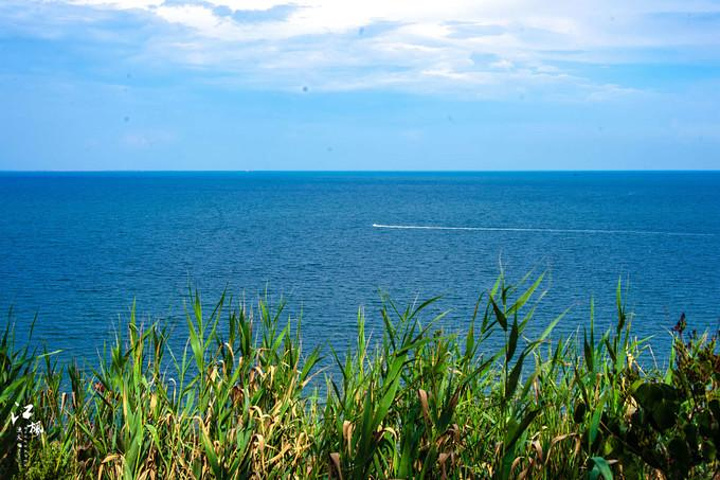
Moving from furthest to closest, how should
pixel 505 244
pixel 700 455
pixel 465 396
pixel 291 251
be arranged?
pixel 505 244 → pixel 291 251 → pixel 465 396 → pixel 700 455

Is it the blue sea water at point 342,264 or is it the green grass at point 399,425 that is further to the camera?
the blue sea water at point 342,264

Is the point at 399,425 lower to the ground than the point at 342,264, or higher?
higher

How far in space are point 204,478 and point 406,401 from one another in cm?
124

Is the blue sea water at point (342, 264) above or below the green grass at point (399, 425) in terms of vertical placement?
below

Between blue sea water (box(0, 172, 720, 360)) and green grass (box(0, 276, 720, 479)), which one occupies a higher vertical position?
green grass (box(0, 276, 720, 479))

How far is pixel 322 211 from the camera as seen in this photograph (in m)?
90.4

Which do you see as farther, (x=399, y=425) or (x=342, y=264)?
(x=342, y=264)

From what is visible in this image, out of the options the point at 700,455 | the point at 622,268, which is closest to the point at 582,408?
the point at 700,455

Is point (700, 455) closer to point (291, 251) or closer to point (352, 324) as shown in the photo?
point (352, 324)

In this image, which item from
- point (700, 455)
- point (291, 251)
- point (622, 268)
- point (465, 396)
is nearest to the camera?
point (700, 455)

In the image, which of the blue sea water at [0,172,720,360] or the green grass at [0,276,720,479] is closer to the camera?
the green grass at [0,276,720,479]

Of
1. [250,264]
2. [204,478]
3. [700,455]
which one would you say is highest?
[700,455]

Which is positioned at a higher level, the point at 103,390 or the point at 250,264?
the point at 103,390

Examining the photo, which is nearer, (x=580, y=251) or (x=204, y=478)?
(x=204, y=478)
